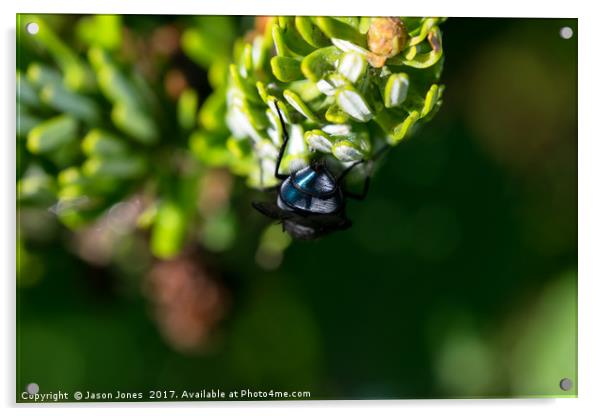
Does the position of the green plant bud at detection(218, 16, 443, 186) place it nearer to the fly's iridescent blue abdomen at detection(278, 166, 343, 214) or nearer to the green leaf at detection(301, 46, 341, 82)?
the green leaf at detection(301, 46, 341, 82)

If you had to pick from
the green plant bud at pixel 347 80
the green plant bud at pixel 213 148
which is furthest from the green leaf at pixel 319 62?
the green plant bud at pixel 213 148

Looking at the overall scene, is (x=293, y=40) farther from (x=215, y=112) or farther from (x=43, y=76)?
(x=43, y=76)

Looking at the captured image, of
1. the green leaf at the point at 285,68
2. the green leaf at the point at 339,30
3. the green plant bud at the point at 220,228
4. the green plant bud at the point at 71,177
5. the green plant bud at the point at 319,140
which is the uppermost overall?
the green leaf at the point at 339,30

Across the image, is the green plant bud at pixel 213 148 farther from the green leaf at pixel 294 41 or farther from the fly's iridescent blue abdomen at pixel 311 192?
the green leaf at pixel 294 41

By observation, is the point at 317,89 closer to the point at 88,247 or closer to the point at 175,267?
the point at 175,267
